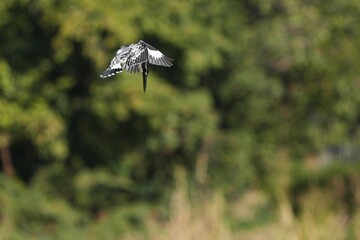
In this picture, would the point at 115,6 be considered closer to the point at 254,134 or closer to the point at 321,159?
the point at 254,134

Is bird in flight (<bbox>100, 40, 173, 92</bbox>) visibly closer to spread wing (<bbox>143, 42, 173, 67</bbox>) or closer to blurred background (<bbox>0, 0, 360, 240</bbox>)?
spread wing (<bbox>143, 42, 173, 67</bbox>)

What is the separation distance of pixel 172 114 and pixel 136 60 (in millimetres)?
12506

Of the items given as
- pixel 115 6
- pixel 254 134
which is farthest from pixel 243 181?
pixel 115 6

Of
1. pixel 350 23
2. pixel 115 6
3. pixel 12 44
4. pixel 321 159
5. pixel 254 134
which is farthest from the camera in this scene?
pixel 321 159

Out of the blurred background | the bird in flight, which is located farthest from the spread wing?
the blurred background

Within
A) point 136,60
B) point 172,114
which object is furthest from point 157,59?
point 172,114

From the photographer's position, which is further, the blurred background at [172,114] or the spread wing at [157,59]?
the blurred background at [172,114]

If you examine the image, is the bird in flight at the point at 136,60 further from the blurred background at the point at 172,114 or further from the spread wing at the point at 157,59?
the blurred background at the point at 172,114

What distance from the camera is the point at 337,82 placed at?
1745cm

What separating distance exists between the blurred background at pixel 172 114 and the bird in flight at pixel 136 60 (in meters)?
9.41

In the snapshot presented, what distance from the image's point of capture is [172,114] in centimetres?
1502

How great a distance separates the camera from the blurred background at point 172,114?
14.0m

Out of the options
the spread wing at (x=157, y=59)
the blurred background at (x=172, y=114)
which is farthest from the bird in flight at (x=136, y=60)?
the blurred background at (x=172, y=114)

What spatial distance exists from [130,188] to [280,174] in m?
4.05
